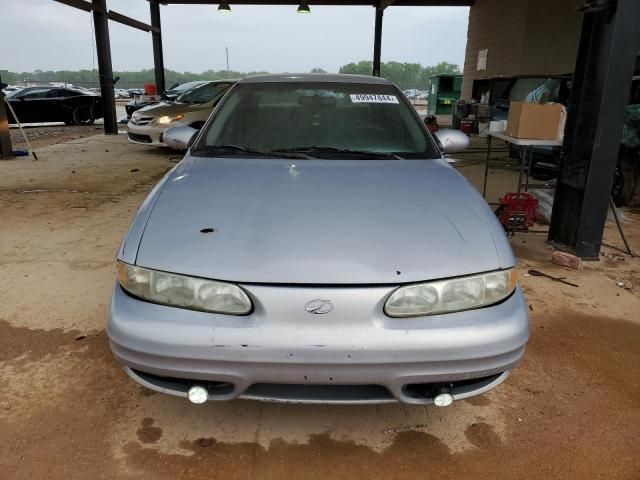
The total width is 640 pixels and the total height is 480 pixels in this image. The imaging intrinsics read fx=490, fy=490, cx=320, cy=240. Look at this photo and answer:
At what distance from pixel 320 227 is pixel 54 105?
53.5 feet

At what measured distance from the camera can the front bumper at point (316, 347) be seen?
1574 mm

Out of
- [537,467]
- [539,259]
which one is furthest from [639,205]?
Answer: [537,467]

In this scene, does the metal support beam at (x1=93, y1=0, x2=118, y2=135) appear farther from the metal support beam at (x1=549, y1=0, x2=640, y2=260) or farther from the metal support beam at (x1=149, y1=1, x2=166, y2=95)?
the metal support beam at (x1=549, y1=0, x2=640, y2=260)

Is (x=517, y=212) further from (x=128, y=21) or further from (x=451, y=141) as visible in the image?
(x=128, y=21)

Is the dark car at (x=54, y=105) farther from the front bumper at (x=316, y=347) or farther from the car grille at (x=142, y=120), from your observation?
the front bumper at (x=316, y=347)

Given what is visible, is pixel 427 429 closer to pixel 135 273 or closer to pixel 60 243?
pixel 135 273

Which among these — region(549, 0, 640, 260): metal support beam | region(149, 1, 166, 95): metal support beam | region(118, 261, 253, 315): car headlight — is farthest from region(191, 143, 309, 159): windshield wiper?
region(149, 1, 166, 95): metal support beam

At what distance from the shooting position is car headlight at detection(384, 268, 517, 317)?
165cm

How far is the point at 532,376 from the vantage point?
2.45 m

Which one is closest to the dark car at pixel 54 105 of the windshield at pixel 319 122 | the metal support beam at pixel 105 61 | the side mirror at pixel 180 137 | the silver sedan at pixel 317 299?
the metal support beam at pixel 105 61

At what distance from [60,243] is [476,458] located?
3.86m

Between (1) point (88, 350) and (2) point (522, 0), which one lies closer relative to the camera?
(1) point (88, 350)

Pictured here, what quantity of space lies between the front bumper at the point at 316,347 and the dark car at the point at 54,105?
1588 cm

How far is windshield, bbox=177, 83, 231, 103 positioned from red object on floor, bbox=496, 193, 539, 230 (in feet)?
21.6
